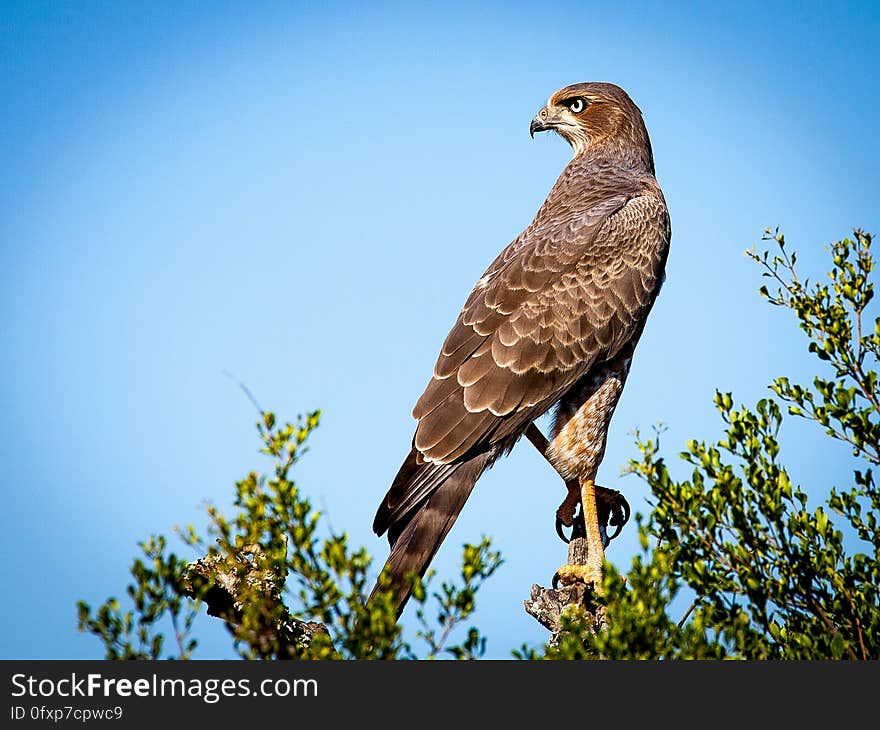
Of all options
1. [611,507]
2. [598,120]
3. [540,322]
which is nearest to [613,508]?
[611,507]

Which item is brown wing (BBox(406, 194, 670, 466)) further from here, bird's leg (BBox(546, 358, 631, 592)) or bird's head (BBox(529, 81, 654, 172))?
bird's head (BBox(529, 81, 654, 172))

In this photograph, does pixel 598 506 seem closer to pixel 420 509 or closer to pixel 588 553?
pixel 588 553

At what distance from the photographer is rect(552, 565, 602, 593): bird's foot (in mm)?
6469

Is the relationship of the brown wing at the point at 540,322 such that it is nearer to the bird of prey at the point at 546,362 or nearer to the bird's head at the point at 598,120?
the bird of prey at the point at 546,362

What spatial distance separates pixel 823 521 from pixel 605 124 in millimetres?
5219

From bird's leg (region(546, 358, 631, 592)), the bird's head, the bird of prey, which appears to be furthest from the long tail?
the bird's head

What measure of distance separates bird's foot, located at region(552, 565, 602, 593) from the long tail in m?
1.08

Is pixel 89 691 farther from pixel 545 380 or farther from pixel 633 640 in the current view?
pixel 545 380

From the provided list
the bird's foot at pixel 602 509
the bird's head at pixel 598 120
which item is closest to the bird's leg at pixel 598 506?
the bird's foot at pixel 602 509

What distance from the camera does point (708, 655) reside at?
4.05 m

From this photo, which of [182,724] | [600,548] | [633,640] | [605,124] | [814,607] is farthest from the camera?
[605,124]

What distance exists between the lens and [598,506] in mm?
7516

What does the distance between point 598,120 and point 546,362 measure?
10.6 ft

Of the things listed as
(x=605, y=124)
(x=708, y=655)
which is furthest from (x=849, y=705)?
(x=605, y=124)
